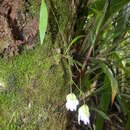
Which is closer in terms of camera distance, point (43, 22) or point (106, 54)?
point (43, 22)

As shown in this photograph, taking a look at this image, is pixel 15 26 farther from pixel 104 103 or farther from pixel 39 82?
pixel 104 103

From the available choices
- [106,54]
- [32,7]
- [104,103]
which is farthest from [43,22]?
[104,103]

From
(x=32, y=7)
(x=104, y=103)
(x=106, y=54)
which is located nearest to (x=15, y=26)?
(x=32, y=7)

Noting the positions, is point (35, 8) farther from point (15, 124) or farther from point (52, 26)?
point (15, 124)

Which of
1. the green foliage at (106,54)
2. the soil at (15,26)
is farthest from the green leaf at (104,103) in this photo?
the soil at (15,26)

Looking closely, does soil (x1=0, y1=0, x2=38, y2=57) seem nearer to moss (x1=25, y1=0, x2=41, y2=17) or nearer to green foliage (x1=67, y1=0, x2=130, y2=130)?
moss (x1=25, y1=0, x2=41, y2=17)

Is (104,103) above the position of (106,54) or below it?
below

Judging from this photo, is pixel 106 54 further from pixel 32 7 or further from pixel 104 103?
pixel 32 7
